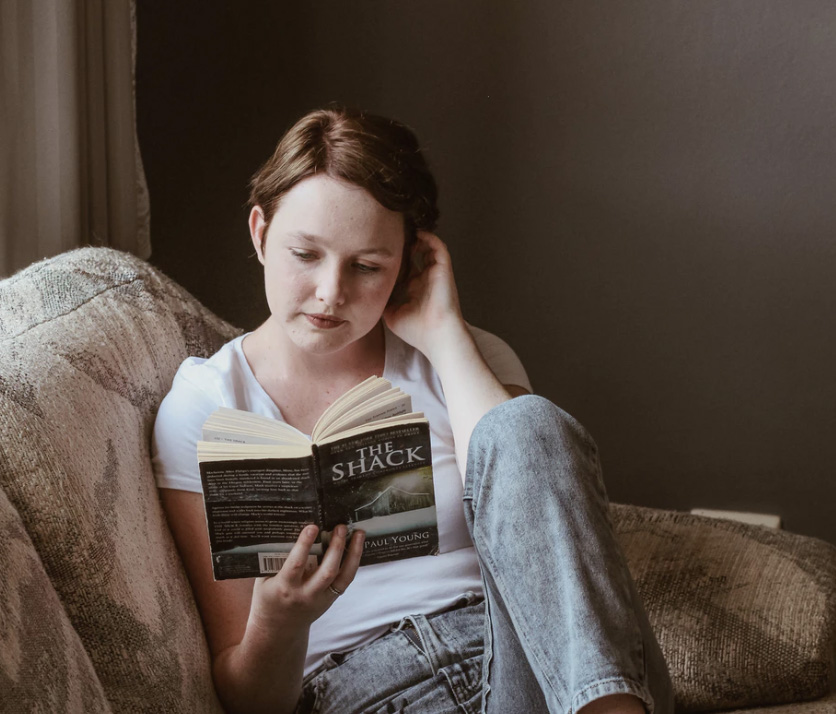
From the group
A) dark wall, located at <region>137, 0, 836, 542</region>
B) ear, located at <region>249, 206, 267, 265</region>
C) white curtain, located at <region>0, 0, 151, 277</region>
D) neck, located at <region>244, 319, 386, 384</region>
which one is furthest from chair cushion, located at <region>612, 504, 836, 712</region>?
white curtain, located at <region>0, 0, 151, 277</region>

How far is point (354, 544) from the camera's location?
996 millimetres

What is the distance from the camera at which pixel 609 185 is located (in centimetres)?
218

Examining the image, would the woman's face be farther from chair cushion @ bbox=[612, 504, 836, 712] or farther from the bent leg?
chair cushion @ bbox=[612, 504, 836, 712]

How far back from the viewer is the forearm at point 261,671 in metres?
1.08

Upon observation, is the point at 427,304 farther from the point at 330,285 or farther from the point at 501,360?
the point at 330,285

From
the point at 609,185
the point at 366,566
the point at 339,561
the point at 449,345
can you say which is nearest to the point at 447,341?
the point at 449,345

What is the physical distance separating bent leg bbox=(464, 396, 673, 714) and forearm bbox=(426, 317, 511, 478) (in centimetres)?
17

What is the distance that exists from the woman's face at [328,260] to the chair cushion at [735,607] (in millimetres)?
634

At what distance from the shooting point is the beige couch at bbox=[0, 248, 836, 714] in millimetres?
885

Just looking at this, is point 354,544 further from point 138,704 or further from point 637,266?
point 637,266

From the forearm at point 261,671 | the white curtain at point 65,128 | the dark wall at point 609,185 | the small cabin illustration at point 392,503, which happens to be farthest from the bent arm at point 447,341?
the dark wall at point 609,185

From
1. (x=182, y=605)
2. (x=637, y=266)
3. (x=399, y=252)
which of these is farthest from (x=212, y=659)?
(x=637, y=266)

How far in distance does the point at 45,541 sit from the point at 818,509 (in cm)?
189

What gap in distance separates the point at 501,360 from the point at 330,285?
1.20 feet
